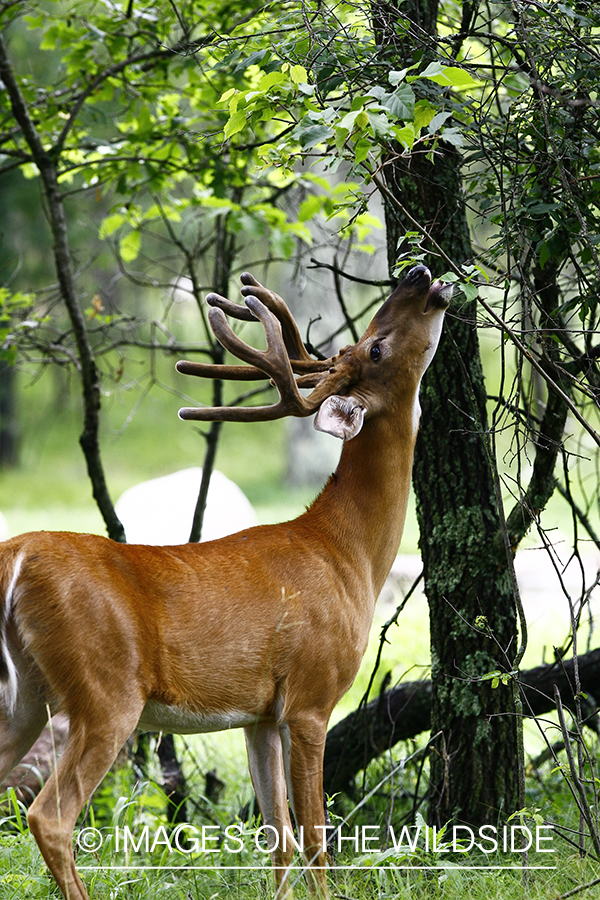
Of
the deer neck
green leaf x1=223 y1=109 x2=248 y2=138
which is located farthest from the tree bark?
green leaf x1=223 y1=109 x2=248 y2=138

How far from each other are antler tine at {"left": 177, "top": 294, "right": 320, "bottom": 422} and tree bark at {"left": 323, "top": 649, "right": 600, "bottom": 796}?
1804mm

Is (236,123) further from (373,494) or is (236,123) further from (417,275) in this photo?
(373,494)

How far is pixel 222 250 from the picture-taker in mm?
5176

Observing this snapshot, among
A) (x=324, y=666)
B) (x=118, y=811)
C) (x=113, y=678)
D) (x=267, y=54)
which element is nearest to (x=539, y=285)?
(x=267, y=54)

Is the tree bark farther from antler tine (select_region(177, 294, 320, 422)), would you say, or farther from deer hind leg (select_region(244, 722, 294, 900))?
antler tine (select_region(177, 294, 320, 422))

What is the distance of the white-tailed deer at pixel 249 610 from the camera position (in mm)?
2609

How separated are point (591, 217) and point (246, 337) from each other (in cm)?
1625

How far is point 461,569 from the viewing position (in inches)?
146

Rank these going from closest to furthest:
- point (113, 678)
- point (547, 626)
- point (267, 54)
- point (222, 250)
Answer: point (113, 678), point (267, 54), point (222, 250), point (547, 626)

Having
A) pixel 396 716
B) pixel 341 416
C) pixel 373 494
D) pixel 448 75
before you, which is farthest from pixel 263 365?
pixel 396 716

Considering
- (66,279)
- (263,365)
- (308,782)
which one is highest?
(66,279)

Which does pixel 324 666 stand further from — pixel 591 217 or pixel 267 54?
pixel 267 54

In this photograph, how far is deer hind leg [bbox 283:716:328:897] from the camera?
2990 millimetres

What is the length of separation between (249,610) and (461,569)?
1139 millimetres
